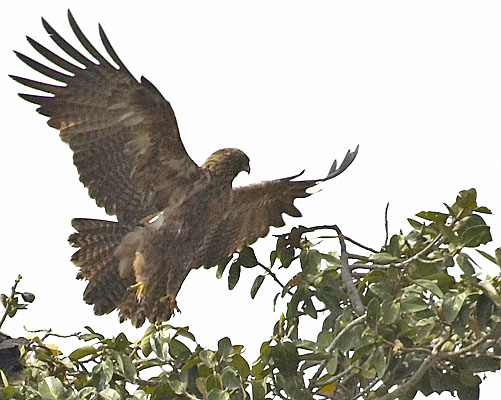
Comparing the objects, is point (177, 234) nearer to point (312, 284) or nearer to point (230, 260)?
point (230, 260)

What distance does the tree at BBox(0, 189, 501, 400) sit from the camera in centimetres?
373

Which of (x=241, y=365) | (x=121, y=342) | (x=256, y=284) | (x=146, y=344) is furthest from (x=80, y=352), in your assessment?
(x=256, y=284)

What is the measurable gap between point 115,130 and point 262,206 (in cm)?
98

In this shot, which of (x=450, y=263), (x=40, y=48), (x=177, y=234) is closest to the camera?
(x=450, y=263)

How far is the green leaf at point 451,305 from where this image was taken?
3626mm

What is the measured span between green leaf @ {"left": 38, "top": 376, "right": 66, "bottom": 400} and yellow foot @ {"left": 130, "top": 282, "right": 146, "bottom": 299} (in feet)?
6.99

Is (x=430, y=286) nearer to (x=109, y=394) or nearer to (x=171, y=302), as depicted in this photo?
(x=109, y=394)

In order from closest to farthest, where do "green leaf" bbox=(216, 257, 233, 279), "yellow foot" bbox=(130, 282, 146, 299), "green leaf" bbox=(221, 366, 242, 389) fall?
1. "green leaf" bbox=(221, 366, 242, 389)
2. "green leaf" bbox=(216, 257, 233, 279)
3. "yellow foot" bbox=(130, 282, 146, 299)

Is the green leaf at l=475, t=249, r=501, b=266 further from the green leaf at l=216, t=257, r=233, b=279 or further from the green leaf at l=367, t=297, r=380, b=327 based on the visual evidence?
the green leaf at l=216, t=257, r=233, b=279

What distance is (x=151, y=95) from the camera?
18.7 feet

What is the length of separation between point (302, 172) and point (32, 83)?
156 centimetres

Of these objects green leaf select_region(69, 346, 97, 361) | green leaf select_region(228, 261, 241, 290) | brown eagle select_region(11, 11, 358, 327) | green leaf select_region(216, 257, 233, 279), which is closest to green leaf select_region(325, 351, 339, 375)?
green leaf select_region(69, 346, 97, 361)

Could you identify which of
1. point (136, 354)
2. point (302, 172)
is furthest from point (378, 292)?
point (302, 172)

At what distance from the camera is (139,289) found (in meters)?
5.93
